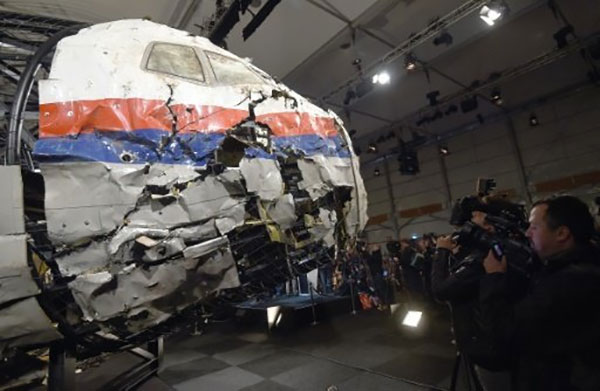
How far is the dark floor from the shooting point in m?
4.70

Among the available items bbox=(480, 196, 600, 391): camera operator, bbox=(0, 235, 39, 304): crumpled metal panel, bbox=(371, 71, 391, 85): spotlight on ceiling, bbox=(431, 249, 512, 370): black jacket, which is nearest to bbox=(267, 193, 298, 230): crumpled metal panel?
bbox=(431, 249, 512, 370): black jacket

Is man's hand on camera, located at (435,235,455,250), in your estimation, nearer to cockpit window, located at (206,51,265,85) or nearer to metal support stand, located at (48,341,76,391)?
cockpit window, located at (206,51,265,85)

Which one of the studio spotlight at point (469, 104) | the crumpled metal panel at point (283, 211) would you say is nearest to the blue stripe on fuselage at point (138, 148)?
the crumpled metal panel at point (283, 211)

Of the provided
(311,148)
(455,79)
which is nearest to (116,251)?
(311,148)

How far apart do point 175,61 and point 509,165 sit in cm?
1576

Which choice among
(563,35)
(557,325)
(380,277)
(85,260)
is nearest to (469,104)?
(563,35)

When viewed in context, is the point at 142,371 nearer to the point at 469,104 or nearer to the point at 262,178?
the point at 262,178

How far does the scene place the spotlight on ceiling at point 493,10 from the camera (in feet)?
24.4

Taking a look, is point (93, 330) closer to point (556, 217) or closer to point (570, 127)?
point (556, 217)

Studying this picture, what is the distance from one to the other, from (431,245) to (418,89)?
7.06 m

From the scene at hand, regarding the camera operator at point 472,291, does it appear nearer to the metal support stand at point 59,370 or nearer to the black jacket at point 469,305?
the black jacket at point 469,305

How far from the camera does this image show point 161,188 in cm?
242

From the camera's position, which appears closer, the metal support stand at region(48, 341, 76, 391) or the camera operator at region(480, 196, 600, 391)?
the camera operator at region(480, 196, 600, 391)

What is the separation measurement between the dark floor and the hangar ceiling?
6.68m
